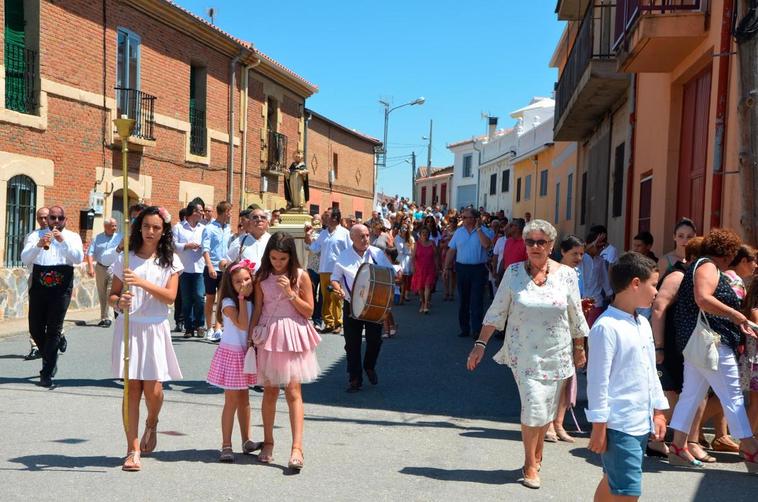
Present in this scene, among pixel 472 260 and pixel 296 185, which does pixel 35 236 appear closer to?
pixel 472 260

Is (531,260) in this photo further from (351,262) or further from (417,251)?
(417,251)

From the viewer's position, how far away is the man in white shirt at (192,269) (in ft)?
37.7

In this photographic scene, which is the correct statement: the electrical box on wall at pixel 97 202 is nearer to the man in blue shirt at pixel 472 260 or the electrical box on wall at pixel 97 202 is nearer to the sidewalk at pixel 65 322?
the sidewalk at pixel 65 322

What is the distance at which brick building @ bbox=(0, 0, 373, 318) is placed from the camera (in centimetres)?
1435

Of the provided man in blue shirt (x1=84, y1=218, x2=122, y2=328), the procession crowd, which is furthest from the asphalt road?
man in blue shirt (x1=84, y1=218, x2=122, y2=328)

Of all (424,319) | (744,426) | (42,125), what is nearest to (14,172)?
(42,125)

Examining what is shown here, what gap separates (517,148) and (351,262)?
1022 inches

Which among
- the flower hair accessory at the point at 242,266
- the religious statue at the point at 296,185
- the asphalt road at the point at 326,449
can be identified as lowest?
the asphalt road at the point at 326,449

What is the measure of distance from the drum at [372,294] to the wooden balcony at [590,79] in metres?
6.02

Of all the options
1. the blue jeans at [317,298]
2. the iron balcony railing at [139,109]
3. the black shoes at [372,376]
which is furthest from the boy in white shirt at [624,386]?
the iron balcony railing at [139,109]

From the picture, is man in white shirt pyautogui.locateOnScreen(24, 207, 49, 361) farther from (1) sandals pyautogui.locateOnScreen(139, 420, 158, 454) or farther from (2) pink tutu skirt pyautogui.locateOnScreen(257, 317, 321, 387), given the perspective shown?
(2) pink tutu skirt pyautogui.locateOnScreen(257, 317, 321, 387)

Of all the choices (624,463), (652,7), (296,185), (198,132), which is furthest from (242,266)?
(198,132)

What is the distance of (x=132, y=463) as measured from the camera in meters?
5.24

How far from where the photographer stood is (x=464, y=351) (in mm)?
11078
